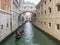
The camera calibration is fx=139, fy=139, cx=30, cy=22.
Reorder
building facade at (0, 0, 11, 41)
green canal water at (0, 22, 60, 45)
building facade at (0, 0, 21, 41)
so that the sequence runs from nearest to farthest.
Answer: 1. green canal water at (0, 22, 60, 45)
2. building facade at (0, 0, 11, 41)
3. building facade at (0, 0, 21, 41)

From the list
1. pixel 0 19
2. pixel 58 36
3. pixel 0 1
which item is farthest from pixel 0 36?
pixel 58 36

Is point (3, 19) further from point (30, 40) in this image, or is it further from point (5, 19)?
point (30, 40)

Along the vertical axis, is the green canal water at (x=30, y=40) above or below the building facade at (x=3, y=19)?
below

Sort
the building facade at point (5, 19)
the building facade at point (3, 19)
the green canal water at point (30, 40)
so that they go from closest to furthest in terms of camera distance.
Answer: the green canal water at point (30, 40) → the building facade at point (3, 19) → the building facade at point (5, 19)

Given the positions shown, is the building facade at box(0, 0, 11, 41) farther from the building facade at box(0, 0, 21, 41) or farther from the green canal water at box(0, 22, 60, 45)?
the green canal water at box(0, 22, 60, 45)

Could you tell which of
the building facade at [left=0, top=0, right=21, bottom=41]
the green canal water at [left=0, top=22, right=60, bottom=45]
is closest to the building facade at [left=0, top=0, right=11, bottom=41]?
the building facade at [left=0, top=0, right=21, bottom=41]

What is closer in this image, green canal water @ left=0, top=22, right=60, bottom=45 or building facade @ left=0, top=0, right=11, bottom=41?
green canal water @ left=0, top=22, right=60, bottom=45

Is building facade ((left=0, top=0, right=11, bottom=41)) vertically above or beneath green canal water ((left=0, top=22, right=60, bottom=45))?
above

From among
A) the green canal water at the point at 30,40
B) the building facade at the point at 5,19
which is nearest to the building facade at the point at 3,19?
the building facade at the point at 5,19

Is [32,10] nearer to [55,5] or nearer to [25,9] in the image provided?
[25,9]

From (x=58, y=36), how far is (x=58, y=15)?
283 cm

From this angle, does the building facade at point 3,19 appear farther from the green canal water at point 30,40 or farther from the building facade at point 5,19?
Result: the green canal water at point 30,40

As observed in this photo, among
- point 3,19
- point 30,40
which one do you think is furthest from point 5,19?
point 30,40

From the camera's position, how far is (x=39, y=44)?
1571cm
